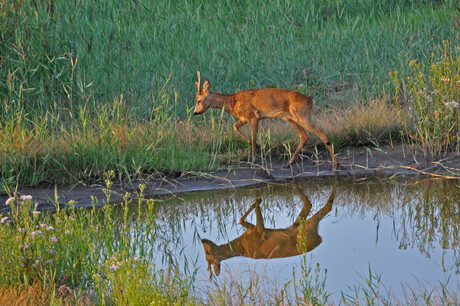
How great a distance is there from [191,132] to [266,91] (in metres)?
1.19

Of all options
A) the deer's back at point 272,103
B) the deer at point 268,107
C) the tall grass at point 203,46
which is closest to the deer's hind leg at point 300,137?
the deer at point 268,107

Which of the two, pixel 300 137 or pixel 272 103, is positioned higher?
pixel 272 103

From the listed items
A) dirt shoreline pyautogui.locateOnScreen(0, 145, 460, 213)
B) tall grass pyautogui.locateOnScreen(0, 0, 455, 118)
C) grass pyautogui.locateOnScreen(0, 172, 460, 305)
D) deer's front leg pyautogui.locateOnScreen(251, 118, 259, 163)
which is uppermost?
tall grass pyautogui.locateOnScreen(0, 0, 455, 118)

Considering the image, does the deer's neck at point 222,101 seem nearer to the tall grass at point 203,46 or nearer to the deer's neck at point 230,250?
the tall grass at point 203,46

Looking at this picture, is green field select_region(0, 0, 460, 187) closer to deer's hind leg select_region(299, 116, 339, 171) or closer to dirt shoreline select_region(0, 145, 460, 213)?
dirt shoreline select_region(0, 145, 460, 213)

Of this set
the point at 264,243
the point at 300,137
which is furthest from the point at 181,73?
the point at 264,243

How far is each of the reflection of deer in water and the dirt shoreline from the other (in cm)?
147

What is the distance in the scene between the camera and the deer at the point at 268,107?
896 cm

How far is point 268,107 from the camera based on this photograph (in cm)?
905

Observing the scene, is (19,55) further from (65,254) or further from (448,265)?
(448,265)

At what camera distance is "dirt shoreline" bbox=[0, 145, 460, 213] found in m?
8.05

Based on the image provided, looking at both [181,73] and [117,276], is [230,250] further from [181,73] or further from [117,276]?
[181,73]

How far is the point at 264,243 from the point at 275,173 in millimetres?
2723

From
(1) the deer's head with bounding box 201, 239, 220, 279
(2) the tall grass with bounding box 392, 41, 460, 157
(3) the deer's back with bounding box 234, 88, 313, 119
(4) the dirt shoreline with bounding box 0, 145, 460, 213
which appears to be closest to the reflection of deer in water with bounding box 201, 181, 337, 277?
(1) the deer's head with bounding box 201, 239, 220, 279
